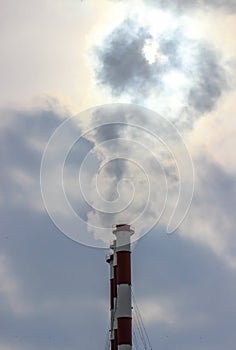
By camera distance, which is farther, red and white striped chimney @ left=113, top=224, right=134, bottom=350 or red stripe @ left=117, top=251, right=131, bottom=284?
red stripe @ left=117, top=251, right=131, bottom=284

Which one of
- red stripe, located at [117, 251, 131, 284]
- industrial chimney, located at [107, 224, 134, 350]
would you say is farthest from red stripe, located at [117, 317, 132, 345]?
red stripe, located at [117, 251, 131, 284]

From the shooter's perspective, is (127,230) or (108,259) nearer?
(127,230)

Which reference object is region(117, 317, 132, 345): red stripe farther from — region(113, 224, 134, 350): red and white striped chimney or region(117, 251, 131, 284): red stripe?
region(117, 251, 131, 284): red stripe

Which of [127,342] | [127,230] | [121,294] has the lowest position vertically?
[127,342]

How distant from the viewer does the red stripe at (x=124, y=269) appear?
7119 cm

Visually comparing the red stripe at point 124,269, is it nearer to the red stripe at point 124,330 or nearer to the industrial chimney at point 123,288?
the industrial chimney at point 123,288

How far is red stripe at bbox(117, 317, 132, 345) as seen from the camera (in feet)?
221

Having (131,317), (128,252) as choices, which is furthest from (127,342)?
(128,252)

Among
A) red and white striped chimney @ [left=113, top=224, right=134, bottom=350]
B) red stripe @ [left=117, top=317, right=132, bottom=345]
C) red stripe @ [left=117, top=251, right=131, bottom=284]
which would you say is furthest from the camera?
red stripe @ [left=117, top=251, right=131, bottom=284]

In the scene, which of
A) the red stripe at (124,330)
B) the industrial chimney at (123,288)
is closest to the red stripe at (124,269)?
the industrial chimney at (123,288)

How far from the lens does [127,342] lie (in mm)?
67312

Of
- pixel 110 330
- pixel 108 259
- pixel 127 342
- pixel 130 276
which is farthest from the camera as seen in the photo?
pixel 108 259

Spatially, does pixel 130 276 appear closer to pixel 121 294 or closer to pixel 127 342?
pixel 121 294

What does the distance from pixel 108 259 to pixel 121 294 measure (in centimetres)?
1562
